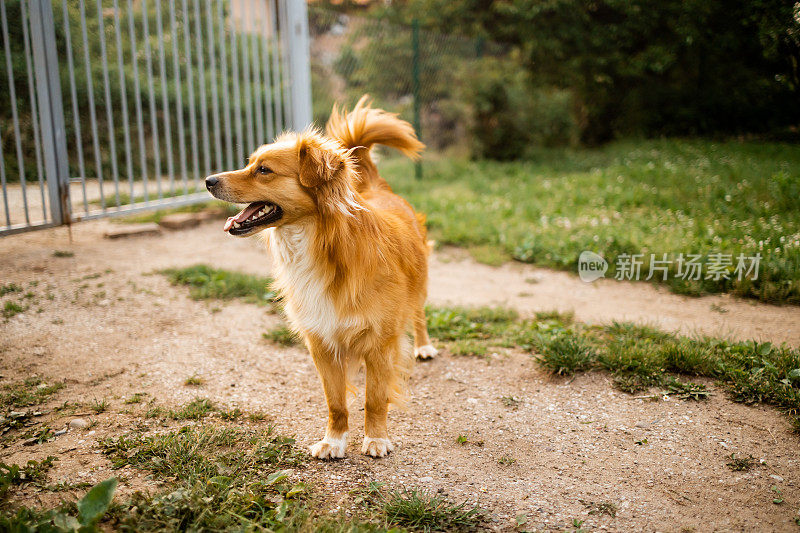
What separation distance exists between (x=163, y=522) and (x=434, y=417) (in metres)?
1.53

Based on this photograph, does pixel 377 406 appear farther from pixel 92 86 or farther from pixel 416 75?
pixel 416 75

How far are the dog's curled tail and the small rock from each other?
206 centimetres

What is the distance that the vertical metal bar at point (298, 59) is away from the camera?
7.45 m

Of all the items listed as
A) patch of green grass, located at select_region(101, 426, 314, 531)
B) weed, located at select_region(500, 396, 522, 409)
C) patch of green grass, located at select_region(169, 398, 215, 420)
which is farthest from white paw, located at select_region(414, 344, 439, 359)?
patch of green grass, located at select_region(169, 398, 215, 420)

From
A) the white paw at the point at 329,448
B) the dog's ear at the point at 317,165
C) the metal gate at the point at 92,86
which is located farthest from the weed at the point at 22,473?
the metal gate at the point at 92,86

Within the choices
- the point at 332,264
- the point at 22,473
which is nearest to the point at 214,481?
the point at 22,473

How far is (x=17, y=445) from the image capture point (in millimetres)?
2674

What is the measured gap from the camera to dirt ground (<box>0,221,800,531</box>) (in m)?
2.43

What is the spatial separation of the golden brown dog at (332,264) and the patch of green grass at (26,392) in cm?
146

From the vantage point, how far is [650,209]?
663 centimetres

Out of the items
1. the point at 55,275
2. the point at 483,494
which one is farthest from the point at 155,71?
the point at 483,494

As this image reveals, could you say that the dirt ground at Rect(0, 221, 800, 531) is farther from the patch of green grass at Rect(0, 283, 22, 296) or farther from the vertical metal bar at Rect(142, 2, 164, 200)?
the vertical metal bar at Rect(142, 2, 164, 200)

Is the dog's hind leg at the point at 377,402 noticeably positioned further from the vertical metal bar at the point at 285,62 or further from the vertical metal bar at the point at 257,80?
the vertical metal bar at the point at 285,62

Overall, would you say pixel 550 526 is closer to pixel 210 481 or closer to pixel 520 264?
pixel 210 481
